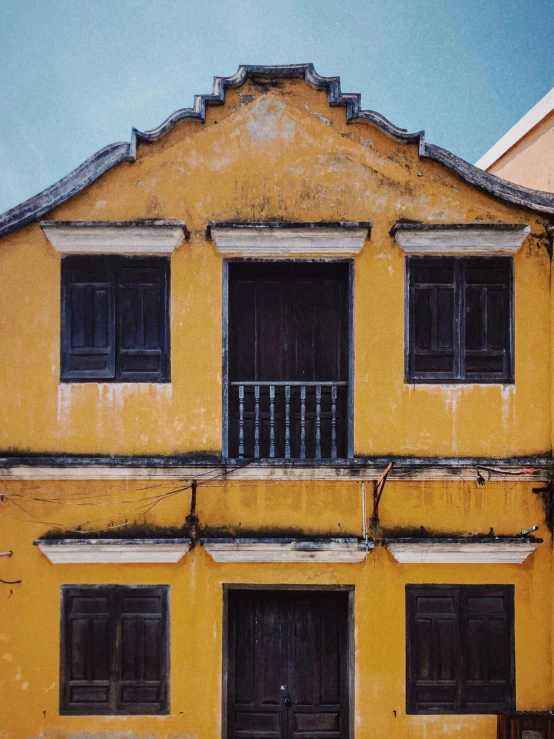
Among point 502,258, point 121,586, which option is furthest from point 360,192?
point 121,586

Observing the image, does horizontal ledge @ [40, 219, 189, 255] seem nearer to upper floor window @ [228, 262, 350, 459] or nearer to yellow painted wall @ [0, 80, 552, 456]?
yellow painted wall @ [0, 80, 552, 456]

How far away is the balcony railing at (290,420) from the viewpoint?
237 inches

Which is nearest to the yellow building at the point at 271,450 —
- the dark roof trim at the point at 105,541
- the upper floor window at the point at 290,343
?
the dark roof trim at the point at 105,541

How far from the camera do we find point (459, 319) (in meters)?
5.93

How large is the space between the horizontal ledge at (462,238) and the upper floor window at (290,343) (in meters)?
0.76

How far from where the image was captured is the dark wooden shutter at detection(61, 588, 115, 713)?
578 cm

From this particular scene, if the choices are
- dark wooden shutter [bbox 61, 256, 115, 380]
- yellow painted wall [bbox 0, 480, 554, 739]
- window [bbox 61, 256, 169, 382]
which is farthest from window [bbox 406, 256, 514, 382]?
dark wooden shutter [bbox 61, 256, 115, 380]

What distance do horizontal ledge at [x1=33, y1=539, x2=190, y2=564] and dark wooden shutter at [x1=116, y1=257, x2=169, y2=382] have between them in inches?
65.5

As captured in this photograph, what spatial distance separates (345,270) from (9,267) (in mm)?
3520

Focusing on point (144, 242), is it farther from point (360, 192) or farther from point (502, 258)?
point (502, 258)

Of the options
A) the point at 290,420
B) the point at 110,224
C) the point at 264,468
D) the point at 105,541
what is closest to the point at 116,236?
the point at 110,224

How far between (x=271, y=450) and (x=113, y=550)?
1.85m

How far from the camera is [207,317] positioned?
5.94m

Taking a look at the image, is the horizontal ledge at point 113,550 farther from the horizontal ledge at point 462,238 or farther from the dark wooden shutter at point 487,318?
the horizontal ledge at point 462,238
